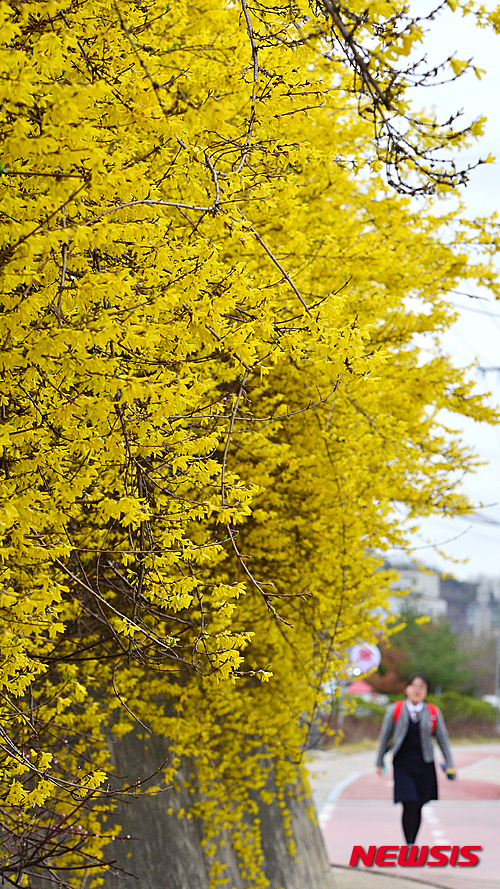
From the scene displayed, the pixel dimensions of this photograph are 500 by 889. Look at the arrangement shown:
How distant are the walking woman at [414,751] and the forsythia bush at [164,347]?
71.7 inches

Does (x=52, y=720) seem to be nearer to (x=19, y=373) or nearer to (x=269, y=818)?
(x=19, y=373)

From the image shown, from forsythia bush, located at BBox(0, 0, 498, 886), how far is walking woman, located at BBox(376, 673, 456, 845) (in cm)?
182

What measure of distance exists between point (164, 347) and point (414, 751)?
18.5ft

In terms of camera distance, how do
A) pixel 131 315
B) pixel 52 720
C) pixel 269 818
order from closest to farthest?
pixel 131 315
pixel 52 720
pixel 269 818

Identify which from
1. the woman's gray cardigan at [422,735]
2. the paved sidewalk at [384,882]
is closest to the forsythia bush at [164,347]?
the woman's gray cardigan at [422,735]

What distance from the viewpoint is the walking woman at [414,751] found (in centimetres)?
809

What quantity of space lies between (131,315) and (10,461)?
0.75 meters

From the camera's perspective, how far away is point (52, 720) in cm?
520

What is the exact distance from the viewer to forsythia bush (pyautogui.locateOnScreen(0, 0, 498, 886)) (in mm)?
2896

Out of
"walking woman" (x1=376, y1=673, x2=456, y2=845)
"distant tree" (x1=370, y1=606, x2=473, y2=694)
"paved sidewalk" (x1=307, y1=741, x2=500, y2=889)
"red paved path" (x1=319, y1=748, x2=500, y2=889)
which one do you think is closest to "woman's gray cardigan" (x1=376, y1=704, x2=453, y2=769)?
"walking woman" (x1=376, y1=673, x2=456, y2=845)

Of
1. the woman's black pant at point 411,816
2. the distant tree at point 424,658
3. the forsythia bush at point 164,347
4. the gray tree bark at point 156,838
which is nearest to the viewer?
the forsythia bush at point 164,347

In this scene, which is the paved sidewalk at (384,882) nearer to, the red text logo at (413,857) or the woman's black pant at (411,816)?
the red text logo at (413,857)

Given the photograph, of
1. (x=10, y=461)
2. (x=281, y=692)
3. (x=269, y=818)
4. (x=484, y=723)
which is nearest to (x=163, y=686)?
(x=281, y=692)

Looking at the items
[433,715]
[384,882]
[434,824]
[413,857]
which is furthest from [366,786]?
[433,715]
